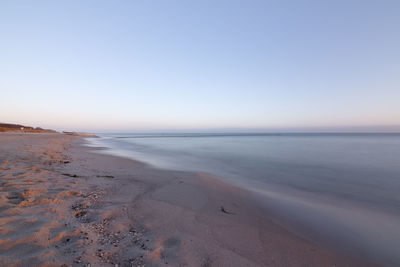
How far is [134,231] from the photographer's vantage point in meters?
2.90

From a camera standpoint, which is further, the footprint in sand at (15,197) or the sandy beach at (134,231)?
the footprint in sand at (15,197)

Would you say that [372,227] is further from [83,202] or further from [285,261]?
Answer: [83,202]

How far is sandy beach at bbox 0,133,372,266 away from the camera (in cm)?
226

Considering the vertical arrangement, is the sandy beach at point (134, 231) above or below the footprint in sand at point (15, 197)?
below

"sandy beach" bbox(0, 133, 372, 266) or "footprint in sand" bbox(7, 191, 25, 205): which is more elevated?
"footprint in sand" bbox(7, 191, 25, 205)

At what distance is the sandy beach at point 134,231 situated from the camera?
88.8 inches

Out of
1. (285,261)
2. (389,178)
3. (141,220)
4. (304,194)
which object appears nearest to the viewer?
(285,261)

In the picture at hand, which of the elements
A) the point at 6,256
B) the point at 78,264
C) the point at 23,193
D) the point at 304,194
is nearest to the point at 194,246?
the point at 78,264

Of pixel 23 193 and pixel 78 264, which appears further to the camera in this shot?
pixel 23 193

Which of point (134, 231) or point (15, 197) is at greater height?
point (15, 197)

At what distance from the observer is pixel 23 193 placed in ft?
12.9

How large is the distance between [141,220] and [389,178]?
494 inches

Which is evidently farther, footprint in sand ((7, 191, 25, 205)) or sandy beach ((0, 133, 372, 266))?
footprint in sand ((7, 191, 25, 205))

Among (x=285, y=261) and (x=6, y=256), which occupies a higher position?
(x=6, y=256)
